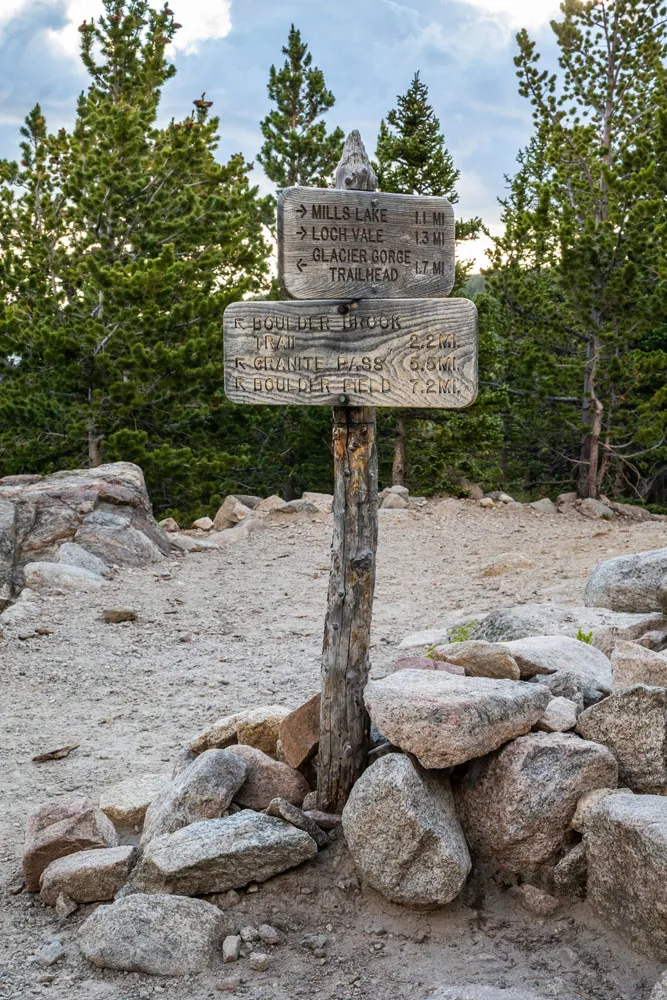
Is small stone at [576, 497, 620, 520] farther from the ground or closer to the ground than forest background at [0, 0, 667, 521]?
closer to the ground

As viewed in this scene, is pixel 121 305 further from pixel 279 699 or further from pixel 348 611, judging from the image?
pixel 348 611

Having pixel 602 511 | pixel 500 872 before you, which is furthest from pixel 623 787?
pixel 602 511

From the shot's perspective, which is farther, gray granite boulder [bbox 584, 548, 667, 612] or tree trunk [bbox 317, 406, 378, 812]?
gray granite boulder [bbox 584, 548, 667, 612]

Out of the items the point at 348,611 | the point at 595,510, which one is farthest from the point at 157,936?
the point at 595,510

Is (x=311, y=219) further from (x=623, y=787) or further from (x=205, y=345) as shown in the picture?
(x=205, y=345)

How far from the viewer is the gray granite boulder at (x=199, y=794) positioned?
4.01 meters

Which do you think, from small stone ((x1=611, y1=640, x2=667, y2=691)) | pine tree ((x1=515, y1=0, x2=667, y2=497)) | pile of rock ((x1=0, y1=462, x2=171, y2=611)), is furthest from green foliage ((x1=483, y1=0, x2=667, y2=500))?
small stone ((x1=611, y1=640, x2=667, y2=691))

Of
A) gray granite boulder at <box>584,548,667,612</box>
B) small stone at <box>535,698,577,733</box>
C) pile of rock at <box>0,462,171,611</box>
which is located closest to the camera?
small stone at <box>535,698,577,733</box>

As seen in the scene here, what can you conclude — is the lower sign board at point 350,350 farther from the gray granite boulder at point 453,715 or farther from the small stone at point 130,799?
the small stone at point 130,799

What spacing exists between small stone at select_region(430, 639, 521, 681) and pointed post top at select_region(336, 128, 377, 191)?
2.44 m

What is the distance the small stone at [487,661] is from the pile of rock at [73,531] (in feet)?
21.3

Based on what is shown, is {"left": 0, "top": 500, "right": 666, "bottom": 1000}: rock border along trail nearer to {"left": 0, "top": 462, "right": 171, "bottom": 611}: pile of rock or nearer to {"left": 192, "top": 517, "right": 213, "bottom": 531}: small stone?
{"left": 0, "top": 462, "right": 171, "bottom": 611}: pile of rock

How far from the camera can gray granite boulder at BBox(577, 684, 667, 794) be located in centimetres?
364

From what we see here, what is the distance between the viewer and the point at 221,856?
3.58m
